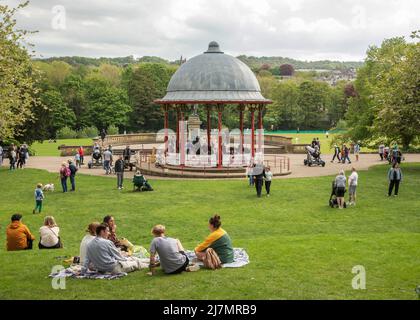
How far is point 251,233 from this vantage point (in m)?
17.8

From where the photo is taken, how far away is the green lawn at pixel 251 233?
33.7ft

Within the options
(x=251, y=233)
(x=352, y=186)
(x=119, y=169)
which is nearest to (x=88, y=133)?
(x=119, y=169)

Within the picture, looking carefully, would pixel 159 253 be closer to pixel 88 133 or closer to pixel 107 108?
pixel 88 133

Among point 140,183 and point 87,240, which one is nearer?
point 87,240

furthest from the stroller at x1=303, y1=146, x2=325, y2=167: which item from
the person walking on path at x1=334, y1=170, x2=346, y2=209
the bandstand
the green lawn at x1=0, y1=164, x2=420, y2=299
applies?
the person walking on path at x1=334, y1=170, x2=346, y2=209

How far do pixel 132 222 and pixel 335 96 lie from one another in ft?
321

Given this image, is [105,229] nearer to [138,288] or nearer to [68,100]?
[138,288]

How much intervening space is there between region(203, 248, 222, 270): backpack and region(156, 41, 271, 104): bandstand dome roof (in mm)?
Answer: 21946

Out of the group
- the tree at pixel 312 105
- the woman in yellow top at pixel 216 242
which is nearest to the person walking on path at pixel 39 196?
the woman in yellow top at pixel 216 242

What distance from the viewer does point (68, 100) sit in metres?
86.1

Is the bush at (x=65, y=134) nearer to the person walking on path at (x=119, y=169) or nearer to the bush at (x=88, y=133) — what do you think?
the bush at (x=88, y=133)

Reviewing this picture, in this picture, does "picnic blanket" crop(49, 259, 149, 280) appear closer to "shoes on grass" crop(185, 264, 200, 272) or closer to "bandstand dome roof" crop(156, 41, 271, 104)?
"shoes on grass" crop(185, 264, 200, 272)

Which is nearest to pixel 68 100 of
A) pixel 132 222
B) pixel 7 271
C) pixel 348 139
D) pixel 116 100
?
pixel 116 100

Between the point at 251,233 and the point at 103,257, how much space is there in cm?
759
